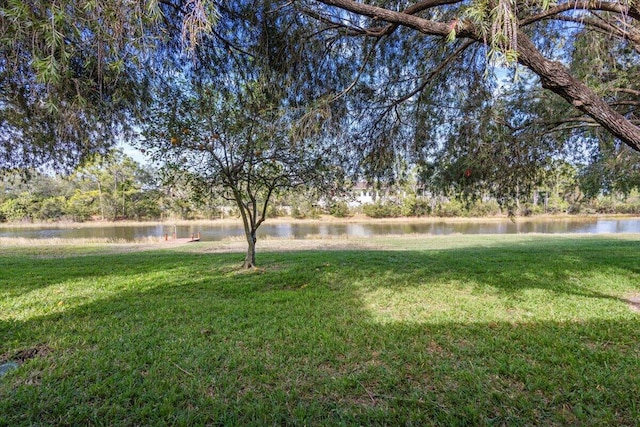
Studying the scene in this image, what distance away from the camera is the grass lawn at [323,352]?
6.15ft

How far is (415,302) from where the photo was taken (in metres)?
3.96

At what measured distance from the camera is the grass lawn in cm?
188

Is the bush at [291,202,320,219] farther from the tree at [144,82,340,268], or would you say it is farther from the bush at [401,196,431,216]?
the bush at [401,196,431,216]

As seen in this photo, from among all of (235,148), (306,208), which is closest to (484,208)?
(306,208)

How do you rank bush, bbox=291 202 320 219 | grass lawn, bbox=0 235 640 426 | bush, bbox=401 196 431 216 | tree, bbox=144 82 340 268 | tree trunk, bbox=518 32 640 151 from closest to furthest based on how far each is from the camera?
grass lawn, bbox=0 235 640 426, tree trunk, bbox=518 32 640 151, tree, bbox=144 82 340 268, bush, bbox=401 196 431 216, bush, bbox=291 202 320 219

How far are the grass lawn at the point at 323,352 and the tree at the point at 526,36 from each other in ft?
6.22

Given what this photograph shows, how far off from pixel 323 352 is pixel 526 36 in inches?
123

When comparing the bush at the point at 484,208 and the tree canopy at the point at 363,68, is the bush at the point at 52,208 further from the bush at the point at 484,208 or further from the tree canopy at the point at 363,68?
the bush at the point at 484,208

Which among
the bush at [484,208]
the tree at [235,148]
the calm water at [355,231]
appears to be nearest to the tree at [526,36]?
the tree at [235,148]

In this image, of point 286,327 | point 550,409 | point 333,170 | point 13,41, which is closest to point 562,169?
point 333,170

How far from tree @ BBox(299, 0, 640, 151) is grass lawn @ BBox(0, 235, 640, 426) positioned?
74.7 inches

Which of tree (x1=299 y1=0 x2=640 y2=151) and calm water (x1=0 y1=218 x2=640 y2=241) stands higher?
tree (x1=299 y1=0 x2=640 y2=151)

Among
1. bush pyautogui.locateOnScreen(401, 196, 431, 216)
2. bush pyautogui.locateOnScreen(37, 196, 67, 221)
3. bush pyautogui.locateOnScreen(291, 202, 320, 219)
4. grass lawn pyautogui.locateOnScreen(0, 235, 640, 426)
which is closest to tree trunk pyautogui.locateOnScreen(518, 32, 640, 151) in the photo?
grass lawn pyautogui.locateOnScreen(0, 235, 640, 426)

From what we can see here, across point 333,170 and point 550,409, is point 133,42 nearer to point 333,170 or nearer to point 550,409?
point 333,170
